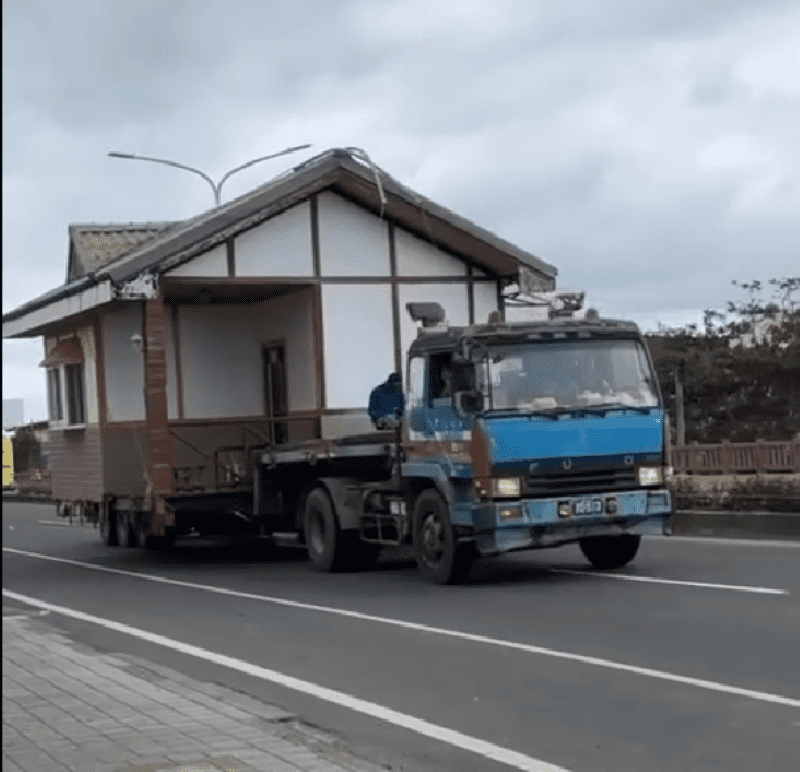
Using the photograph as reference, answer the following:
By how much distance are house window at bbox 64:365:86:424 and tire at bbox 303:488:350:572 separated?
18.4ft

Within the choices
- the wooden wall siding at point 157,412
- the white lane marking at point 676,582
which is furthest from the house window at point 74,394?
the white lane marking at point 676,582

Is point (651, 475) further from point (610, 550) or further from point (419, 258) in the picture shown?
point (419, 258)

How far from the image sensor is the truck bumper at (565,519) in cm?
1507

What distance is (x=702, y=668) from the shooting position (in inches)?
374

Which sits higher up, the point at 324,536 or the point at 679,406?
the point at 679,406

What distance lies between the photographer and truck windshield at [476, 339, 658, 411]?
50.3ft

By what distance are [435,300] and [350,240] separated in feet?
4.65

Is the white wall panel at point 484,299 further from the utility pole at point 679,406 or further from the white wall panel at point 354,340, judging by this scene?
the utility pole at point 679,406

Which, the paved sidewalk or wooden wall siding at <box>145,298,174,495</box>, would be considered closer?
the paved sidewalk

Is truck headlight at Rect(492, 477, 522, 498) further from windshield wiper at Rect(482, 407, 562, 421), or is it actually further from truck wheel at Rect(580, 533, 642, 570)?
truck wheel at Rect(580, 533, 642, 570)

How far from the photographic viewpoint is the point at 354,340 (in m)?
21.0

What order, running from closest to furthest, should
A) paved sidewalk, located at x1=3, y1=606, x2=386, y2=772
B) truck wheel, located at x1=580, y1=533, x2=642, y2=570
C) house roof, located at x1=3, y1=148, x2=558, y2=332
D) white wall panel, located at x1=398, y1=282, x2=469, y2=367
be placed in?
1. paved sidewalk, located at x1=3, y1=606, x2=386, y2=772
2. truck wheel, located at x1=580, y1=533, x2=642, y2=570
3. house roof, located at x1=3, y1=148, x2=558, y2=332
4. white wall panel, located at x1=398, y1=282, x2=469, y2=367

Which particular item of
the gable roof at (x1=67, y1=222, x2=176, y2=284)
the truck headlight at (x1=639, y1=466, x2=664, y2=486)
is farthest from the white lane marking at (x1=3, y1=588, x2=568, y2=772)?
the gable roof at (x1=67, y1=222, x2=176, y2=284)

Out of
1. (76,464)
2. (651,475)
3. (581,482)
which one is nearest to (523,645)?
(581,482)
